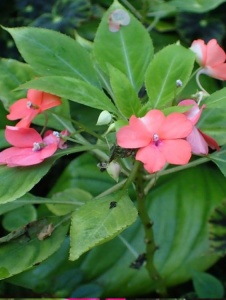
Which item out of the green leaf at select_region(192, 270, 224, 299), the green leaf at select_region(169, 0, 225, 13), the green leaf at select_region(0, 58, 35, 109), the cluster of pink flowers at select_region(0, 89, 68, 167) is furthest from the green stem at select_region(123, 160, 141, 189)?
the green leaf at select_region(169, 0, 225, 13)

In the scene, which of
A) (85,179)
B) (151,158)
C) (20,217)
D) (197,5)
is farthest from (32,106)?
(197,5)

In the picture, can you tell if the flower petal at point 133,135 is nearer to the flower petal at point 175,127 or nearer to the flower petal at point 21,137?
the flower petal at point 175,127

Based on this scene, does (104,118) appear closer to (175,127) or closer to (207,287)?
(175,127)

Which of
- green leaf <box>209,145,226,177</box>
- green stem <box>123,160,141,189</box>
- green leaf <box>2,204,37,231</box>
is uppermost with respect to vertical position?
green stem <box>123,160,141,189</box>

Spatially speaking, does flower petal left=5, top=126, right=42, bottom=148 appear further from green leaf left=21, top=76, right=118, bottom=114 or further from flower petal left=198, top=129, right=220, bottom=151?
flower petal left=198, top=129, right=220, bottom=151

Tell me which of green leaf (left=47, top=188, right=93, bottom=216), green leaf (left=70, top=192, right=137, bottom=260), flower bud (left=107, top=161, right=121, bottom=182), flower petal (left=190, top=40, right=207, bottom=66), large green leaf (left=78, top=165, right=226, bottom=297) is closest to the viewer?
green leaf (left=70, top=192, right=137, bottom=260)

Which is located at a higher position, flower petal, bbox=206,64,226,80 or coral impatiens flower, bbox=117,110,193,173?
coral impatiens flower, bbox=117,110,193,173

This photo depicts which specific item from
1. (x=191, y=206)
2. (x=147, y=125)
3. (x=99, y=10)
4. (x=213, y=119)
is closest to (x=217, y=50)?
(x=213, y=119)

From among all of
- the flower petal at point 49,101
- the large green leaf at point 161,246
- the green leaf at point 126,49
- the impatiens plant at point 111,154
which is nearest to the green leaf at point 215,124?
the impatiens plant at point 111,154
